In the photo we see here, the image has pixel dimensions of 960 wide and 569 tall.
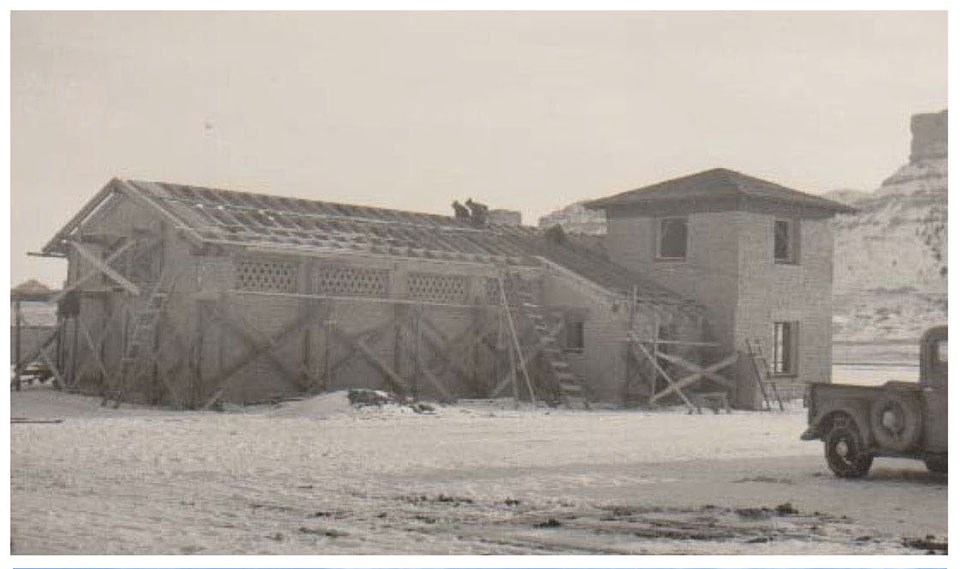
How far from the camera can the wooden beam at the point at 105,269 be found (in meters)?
27.5

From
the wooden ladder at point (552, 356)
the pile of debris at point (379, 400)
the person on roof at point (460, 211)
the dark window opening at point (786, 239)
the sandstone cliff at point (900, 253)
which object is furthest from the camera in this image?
the sandstone cliff at point (900, 253)

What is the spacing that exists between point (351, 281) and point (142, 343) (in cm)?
428

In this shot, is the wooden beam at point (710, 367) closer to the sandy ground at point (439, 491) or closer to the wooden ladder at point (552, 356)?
the wooden ladder at point (552, 356)

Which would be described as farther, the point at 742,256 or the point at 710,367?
the point at 742,256

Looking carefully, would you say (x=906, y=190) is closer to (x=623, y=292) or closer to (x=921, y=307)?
(x=921, y=307)

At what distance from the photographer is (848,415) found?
52.1 feet

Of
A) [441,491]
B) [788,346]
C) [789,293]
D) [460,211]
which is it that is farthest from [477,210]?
[441,491]

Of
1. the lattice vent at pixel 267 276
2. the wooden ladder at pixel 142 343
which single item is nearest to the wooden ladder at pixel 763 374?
the lattice vent at pixel 267 276

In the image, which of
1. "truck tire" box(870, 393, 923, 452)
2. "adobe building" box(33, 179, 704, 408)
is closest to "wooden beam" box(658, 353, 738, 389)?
"adobe building" box(33, 179, 704, 408)

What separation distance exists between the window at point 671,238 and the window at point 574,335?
10.3 ft

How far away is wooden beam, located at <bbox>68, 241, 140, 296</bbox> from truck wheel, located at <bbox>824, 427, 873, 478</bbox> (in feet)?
51.0

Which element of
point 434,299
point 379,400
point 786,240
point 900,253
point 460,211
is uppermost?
point 900,253

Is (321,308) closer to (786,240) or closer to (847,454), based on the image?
(786,240)

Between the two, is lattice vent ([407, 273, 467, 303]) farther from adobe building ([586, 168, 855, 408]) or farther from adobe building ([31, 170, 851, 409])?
adobe building ([586, 168, 855, 408])
